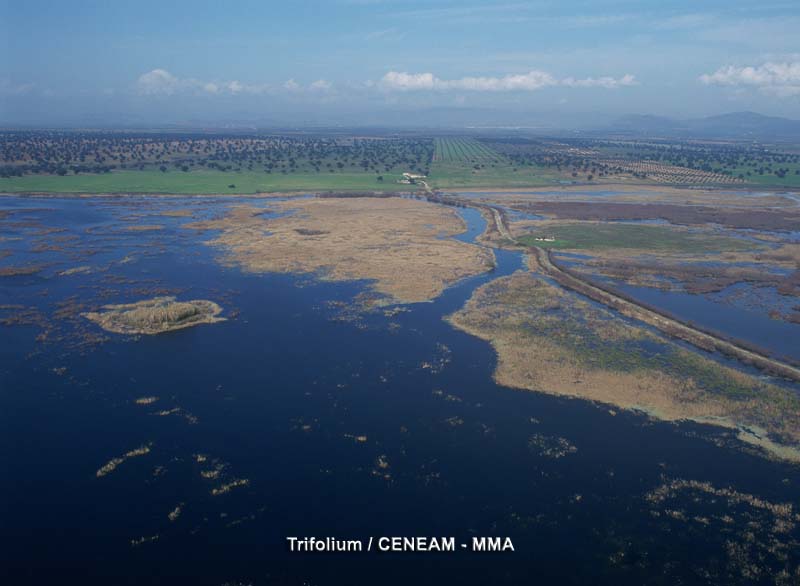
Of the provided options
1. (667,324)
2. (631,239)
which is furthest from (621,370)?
(631,239)

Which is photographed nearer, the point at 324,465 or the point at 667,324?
the point at 324,465

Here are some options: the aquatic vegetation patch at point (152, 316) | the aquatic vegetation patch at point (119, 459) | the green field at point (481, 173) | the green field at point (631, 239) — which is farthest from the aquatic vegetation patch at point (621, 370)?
the green field at point (481, 173)

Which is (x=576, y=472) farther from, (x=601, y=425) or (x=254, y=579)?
(x=254, y=579)

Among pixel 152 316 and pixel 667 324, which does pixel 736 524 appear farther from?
pixel 152 316

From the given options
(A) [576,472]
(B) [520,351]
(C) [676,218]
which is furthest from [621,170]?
(A) [576,472]

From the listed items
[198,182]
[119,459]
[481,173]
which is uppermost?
[481,173]

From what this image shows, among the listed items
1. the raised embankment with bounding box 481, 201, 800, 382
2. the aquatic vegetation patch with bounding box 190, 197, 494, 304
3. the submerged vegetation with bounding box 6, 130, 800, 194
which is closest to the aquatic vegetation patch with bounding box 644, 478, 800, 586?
the raised embankment with bounding box 481, 201, 800, 382

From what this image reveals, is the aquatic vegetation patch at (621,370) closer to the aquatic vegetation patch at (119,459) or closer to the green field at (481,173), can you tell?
the aquatic vegetation patch at (119,459)
